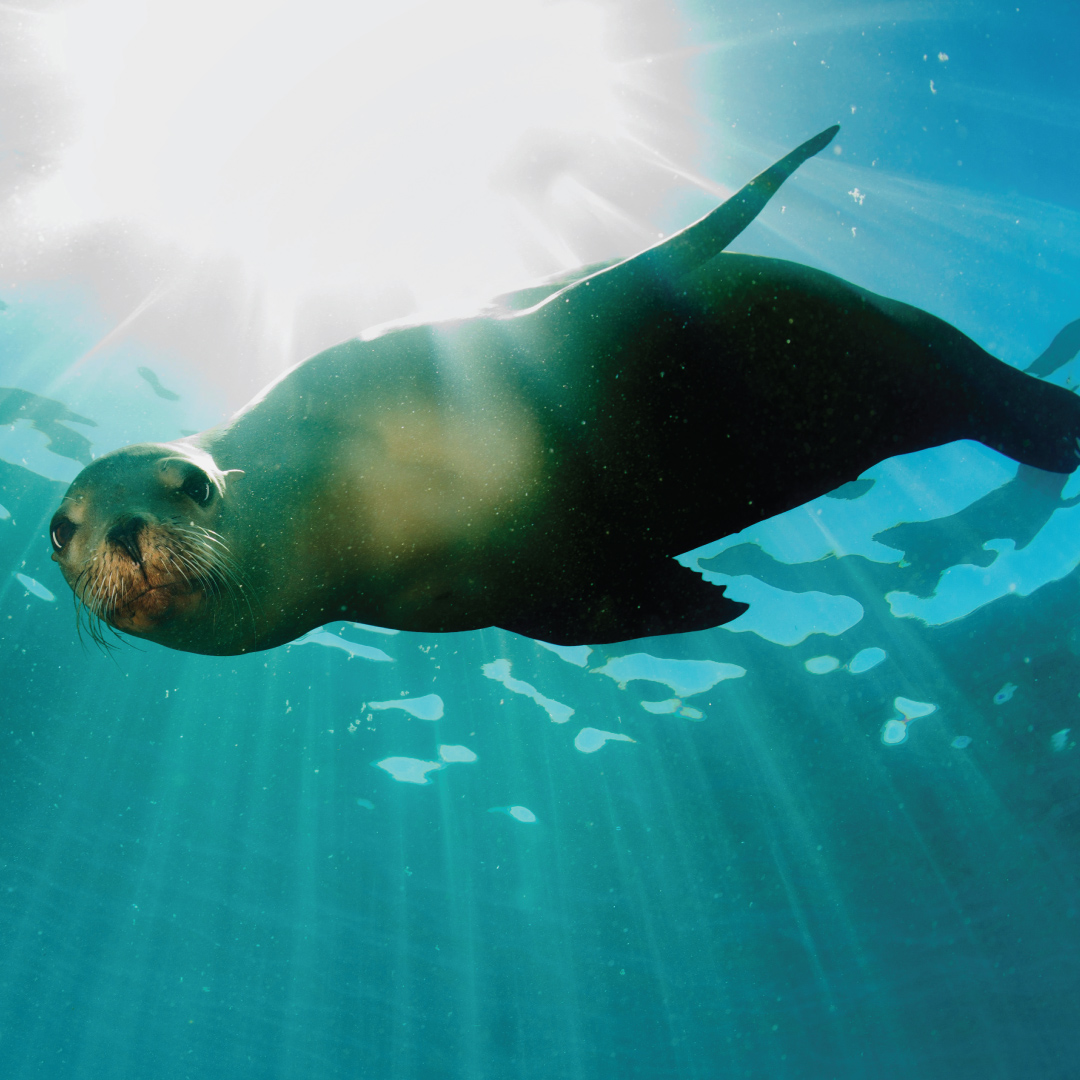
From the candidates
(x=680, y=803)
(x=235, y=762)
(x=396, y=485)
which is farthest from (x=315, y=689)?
(x=396, y=485)

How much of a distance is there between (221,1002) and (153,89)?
42582 mm

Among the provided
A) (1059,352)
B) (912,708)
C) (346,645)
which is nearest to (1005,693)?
(912,708)

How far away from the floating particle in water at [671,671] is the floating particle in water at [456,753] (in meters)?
4.46

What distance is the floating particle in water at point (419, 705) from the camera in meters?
14.0

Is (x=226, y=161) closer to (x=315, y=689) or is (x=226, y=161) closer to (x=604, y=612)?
(x=604, y=612)

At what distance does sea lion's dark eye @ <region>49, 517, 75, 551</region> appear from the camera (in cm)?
188

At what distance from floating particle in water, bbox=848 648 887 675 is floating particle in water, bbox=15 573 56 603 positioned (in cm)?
1412

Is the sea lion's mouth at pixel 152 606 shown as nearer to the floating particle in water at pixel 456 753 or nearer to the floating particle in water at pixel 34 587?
the floating particle in water at pixel 34 587

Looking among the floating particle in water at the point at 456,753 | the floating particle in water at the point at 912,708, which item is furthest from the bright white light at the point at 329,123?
the floating particle in water at the point at 912,708

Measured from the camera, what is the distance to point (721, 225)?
7.43 ft

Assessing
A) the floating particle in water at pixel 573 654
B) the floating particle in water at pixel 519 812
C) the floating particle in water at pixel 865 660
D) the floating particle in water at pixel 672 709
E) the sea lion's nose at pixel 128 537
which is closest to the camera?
the sea lion's nose at pixel 128 537

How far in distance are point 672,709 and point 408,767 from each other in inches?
258

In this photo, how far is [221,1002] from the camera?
36094mm

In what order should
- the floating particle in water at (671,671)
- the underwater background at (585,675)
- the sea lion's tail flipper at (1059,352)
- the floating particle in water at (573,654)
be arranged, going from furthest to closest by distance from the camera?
the floating particle in water at (671,671)
the floating particle in water at (573,654)
the sea lion's tail flipper at (1059,352)
the underwater background at (585,675)
